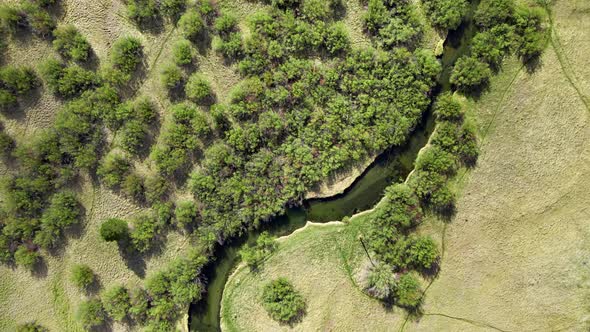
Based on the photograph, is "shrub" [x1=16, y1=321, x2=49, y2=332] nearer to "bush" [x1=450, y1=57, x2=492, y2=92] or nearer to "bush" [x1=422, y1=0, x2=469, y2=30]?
"bush" [x1=450, y1=57, x2=492, y2=92]

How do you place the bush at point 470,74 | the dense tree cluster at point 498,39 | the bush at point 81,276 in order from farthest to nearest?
the bush at point 81,276 < the bush at point 470,74 < the dense tree cluster at point 498,39

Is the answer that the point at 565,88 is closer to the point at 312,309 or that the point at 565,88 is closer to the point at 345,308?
the point at 345,308

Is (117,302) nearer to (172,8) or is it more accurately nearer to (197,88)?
(197,88)

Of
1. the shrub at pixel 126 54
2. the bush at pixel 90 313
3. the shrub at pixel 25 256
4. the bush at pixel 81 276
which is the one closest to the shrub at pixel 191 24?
the shrub at pixel 126 54

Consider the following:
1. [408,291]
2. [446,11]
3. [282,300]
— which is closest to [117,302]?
[282,300]

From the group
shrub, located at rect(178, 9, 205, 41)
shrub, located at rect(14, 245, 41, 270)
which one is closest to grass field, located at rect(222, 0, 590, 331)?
shrub, located at rect(178, 9, 205, 41)

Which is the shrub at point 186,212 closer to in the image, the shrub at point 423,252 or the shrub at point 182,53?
the shrub at point 182,53
